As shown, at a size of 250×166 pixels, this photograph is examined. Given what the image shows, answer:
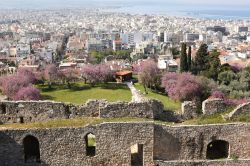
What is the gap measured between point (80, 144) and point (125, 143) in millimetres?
1917

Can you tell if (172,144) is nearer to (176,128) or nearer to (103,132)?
(176,128)

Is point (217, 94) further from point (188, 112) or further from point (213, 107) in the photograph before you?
point (188, 112)

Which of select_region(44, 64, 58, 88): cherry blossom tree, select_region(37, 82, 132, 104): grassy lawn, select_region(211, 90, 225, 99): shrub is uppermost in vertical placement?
select_region(211, 90, 225, 99): shrub

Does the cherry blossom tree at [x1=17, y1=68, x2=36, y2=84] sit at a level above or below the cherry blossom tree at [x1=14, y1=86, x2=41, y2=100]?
below

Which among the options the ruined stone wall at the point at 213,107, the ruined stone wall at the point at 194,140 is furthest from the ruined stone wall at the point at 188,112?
the ruined stone wall at the point at 194,140

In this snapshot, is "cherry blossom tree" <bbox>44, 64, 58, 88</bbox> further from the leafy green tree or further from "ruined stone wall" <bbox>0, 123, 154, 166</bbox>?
"ruined stone wall" <bbox>0, 123, 154, 166</bbox>

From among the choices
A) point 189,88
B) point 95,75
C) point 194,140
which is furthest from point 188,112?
point 95,75

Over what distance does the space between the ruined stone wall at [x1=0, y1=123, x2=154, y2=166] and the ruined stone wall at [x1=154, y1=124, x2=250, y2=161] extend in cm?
63

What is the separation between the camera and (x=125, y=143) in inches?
709

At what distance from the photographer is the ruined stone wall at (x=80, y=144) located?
17609 millimetres

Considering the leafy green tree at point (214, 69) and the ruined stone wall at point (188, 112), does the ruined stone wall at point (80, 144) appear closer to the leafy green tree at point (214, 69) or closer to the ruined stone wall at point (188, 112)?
the ruined stone wall at point (188, 112)

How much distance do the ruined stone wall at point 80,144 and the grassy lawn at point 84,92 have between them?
2810 centimetres

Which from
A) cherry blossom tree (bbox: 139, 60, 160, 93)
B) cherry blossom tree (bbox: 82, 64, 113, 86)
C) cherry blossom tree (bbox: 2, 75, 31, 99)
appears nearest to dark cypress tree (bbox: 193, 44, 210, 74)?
cherry blossom tree (bbox: 139, 60, 160, 93)

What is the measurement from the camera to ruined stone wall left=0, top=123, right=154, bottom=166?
17609 millimetres
